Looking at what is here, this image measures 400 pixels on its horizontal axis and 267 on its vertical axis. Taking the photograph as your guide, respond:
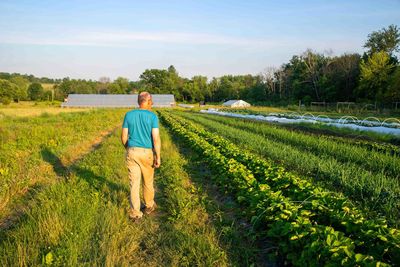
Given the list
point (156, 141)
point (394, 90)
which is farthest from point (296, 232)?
point (394, 90)

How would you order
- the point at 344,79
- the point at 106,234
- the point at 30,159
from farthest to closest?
the point at 344,79
the point at 30,159
the point at 106,234

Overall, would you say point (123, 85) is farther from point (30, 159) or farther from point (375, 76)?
point (30, 159)

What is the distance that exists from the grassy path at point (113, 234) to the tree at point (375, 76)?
148 feet

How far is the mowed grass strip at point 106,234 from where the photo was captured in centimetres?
353

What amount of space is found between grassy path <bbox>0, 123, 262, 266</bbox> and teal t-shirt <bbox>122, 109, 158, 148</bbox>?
1.08m

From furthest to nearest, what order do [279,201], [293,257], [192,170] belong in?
[192,170] < [279,201] < [293,257]

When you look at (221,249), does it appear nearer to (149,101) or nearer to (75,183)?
(149,101)

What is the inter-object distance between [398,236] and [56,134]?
13939 millimetres

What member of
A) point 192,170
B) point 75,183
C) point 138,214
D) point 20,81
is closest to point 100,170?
point 75,183

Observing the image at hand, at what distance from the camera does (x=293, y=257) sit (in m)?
3.37

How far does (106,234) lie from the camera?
Result: 13.4 feet

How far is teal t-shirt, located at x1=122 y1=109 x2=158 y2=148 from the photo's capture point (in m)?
→ 5.00

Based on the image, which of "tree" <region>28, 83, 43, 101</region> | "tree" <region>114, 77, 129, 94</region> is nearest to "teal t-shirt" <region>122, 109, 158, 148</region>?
"tree" <region>28, 83, 43, 101</region>

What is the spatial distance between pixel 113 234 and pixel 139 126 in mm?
1660
